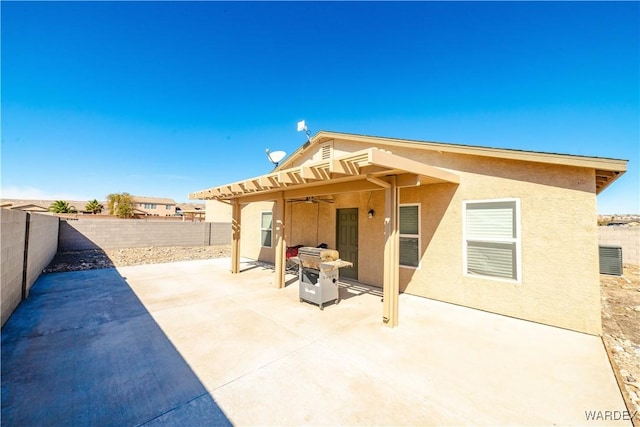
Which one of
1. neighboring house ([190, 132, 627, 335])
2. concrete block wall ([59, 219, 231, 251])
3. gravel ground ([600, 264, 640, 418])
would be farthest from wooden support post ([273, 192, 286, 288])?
concrete block wall ([59, 219, 231, 251])

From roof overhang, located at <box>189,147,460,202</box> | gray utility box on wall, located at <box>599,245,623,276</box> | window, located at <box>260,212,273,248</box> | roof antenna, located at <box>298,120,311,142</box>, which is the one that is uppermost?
roof antenna, located at <box>298,120,311,142</box>

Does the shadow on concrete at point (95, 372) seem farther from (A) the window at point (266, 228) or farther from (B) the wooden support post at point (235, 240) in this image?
(A) the window at point (266, 228)

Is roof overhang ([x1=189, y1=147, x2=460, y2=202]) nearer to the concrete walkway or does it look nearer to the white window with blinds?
the white window with blinds

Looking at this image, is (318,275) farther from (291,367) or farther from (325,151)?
(325,151)

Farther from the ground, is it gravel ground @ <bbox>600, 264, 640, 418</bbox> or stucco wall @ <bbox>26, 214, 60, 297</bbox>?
stucco wall @ <bbox>26, 214, 60, 297</bbox>

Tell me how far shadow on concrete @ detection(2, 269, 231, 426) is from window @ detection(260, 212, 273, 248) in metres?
6.43

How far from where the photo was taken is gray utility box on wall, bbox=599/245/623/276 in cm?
894

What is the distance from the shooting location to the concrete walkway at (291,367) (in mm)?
2344

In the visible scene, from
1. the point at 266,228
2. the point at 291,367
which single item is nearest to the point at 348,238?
the point at 266,228

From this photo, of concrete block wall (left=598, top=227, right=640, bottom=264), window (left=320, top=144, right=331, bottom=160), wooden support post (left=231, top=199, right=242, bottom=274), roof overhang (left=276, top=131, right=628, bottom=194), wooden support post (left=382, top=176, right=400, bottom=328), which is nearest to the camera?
roof overhang (left=276, top=131, right=628, bottom=194)

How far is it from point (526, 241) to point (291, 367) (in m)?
4.81

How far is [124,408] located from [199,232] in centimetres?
1449

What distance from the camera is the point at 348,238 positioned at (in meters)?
7.96

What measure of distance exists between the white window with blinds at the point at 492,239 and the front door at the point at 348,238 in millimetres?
3099
